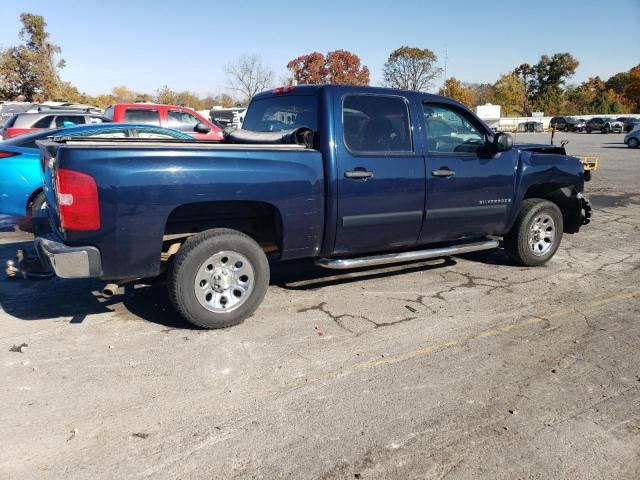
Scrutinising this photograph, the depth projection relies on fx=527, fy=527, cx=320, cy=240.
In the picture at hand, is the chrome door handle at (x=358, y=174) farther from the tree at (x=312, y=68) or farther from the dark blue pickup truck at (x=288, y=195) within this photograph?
the tree at (x=312, y=68)

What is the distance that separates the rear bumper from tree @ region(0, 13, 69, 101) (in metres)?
54.7

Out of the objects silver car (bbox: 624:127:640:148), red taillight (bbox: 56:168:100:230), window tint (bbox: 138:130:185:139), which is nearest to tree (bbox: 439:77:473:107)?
silver car (bbox: 624:127:640:148)

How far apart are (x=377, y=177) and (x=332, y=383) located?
204cm

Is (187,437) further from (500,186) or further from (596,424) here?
(500,186)

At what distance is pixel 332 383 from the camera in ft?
11.4

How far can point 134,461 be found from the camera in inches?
105

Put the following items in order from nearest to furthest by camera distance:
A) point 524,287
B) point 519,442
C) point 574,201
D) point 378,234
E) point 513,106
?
point 519,442 < point 378,234 < point 524,287 < point 574,201 < point 513,106

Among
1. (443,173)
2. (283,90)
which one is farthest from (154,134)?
(443,173)

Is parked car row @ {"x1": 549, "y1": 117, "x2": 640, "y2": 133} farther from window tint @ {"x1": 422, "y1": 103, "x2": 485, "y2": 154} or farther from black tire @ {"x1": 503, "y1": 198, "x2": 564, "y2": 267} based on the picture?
window tint @ {"x1": 422, "y1": 103, "x2": 485, "y2": 154}

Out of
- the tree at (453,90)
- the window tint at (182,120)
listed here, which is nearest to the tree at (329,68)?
the tree at (453,90)

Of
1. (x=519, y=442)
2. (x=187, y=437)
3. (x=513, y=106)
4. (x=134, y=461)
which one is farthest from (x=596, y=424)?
(x=513, y=106)

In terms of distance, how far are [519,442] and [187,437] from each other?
1.80m

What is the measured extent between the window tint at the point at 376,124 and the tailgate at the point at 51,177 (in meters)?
2.34

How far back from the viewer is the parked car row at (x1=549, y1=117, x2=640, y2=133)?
4938 cm
